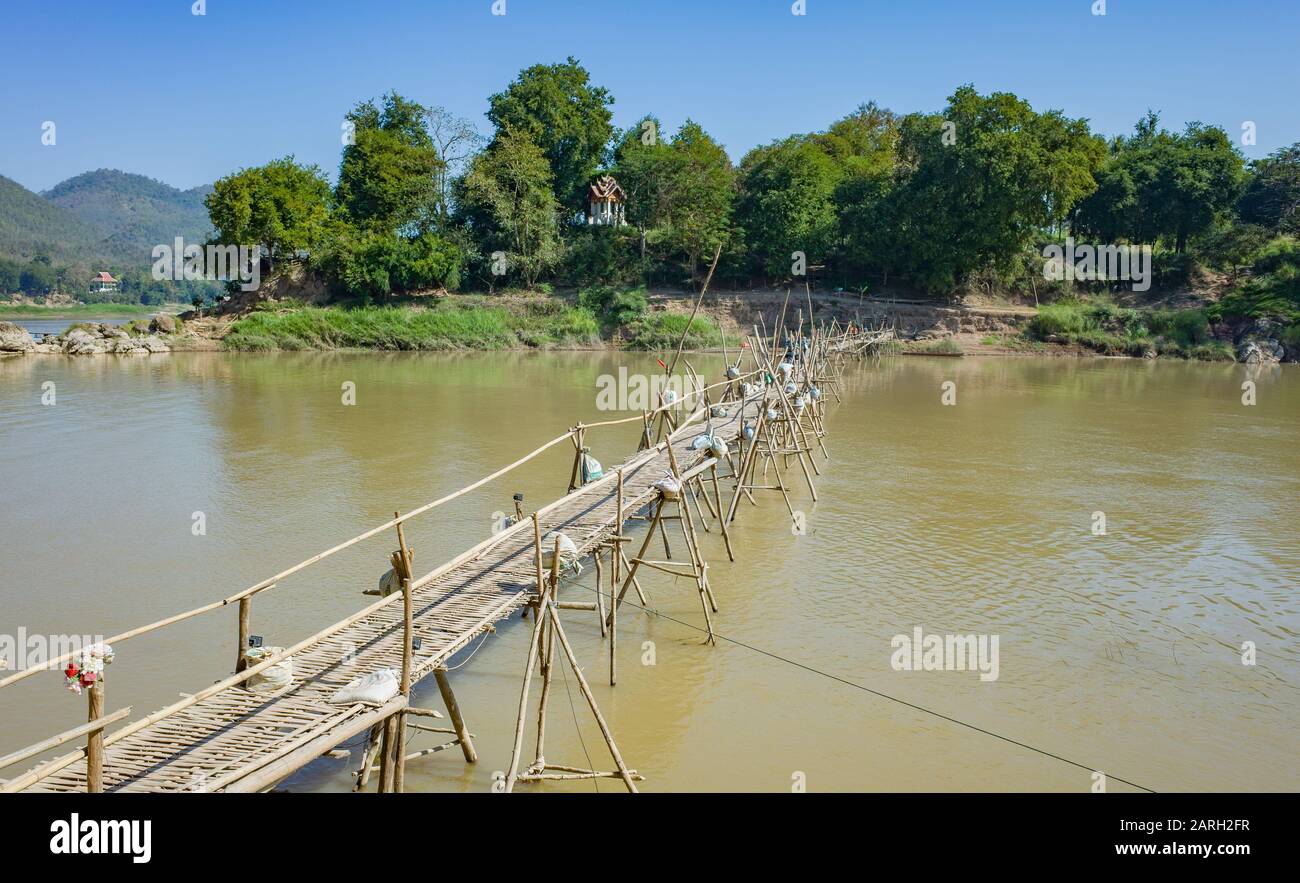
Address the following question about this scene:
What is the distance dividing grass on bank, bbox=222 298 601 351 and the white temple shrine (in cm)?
673

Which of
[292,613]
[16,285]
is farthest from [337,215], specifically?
[16,285]

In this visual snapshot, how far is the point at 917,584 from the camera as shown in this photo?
9.30 metres

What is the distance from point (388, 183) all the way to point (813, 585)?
111 feet

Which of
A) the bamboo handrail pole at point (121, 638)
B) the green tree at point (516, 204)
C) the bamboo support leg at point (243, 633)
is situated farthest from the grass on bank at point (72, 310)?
the bamboo handrail pole at point (121, 638)

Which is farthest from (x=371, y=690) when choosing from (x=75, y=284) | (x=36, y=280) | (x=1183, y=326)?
(x=75, y=284)

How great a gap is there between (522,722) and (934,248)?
3310 cm

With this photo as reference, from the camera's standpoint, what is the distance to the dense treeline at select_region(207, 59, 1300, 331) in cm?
3384

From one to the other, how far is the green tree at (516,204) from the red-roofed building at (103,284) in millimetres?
55386

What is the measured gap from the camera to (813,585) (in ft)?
30.5

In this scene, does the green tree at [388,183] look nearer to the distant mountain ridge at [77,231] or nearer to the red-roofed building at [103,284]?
the distant mountain ridge at [77,231]

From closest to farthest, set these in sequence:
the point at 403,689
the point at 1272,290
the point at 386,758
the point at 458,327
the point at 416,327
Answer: the point at 386,758, the point at 403,689, the point at 1272,290, the point at 416,327, the point at 458,327

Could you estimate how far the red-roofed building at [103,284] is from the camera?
263ft

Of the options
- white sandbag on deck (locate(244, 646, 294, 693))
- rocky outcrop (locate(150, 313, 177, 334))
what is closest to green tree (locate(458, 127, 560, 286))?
rocky outcrop (locate(150, 313, 177, 334))

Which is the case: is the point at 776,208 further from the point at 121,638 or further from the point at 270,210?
the point at 121,638
